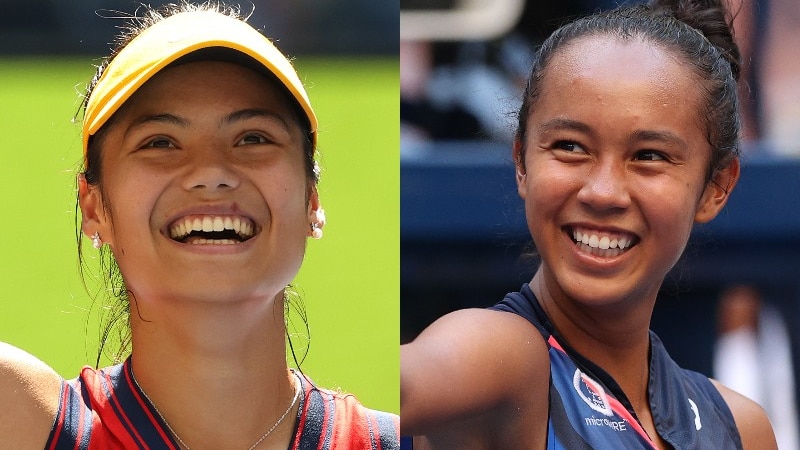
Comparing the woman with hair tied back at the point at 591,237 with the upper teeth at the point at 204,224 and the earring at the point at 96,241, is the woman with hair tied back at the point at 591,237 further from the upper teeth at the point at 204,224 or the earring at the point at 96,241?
the earring at the point at 96,241

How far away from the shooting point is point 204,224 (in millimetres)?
1003

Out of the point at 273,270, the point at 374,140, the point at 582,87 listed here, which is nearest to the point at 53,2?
the point at 374,140

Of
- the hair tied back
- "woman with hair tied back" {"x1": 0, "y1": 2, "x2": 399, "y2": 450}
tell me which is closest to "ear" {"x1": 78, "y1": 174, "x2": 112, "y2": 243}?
"woman with hair tied back" {"x1": 0, "y1": 2, "x2": 399, "y2": 450}

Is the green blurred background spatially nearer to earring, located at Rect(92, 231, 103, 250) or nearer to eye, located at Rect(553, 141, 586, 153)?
earring, located at Rect(92, 231, 103, 250)

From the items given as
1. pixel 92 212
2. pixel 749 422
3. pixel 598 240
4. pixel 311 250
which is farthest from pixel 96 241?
pixel 749 422

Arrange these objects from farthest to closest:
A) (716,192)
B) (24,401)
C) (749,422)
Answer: (749,422)
(716,192)
(24,401)

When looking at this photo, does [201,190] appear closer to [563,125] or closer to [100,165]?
[100,165]

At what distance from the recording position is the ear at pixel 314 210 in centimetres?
108

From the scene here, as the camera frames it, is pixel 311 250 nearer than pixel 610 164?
No

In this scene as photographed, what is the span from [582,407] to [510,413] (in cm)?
8

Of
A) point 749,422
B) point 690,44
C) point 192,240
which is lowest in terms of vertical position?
point 749,422

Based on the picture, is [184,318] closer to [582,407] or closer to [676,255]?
[582,407]

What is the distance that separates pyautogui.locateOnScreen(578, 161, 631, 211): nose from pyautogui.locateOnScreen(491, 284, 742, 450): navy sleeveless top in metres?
0.14

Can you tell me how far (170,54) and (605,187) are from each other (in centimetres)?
45
